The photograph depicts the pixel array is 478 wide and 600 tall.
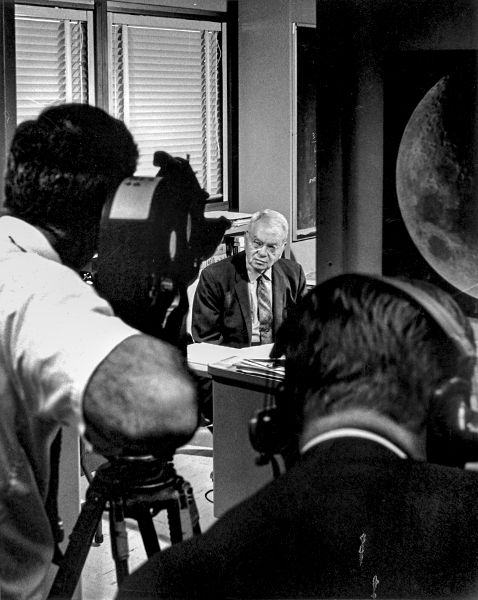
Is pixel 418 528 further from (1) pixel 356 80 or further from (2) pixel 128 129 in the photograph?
(2) pixel 128 129

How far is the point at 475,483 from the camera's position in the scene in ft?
4.17

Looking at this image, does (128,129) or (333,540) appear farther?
(128,129)

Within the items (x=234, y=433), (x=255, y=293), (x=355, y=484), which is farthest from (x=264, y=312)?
(x=355, y=484)

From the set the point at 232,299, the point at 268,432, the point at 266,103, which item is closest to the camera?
the point at 268,432

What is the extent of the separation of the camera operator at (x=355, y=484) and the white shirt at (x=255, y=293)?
9 centimetres

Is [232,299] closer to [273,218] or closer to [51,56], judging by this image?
[273,218]

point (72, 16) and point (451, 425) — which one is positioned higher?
point (72, 16)

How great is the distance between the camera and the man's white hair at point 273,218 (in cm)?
141

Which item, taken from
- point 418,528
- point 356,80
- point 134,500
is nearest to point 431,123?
point 356,80

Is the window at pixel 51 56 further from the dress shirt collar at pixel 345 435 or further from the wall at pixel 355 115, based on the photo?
the dress shirt collar at pixel 345 435

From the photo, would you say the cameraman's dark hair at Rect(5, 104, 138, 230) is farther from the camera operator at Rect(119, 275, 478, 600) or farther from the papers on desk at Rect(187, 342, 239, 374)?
the camera operator at Rect(119, 275, 478, 600)

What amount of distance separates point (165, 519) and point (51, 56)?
83 centimetres

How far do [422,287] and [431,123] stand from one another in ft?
0.81

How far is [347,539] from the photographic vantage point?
4.31 feet
